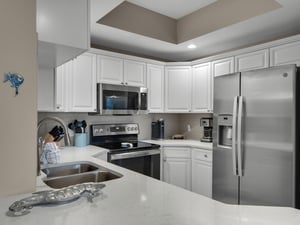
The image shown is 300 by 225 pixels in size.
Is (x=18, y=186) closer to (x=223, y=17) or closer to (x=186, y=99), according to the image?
(x=223, y=17)

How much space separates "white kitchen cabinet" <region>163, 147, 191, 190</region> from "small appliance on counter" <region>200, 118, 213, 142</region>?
1.42 feet

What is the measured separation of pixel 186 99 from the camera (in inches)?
147

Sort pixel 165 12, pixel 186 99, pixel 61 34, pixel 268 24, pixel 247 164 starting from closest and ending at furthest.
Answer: pixel 61 34, pixel 247 164, pixel 268 24, pixel 165 12, pixel 186 99

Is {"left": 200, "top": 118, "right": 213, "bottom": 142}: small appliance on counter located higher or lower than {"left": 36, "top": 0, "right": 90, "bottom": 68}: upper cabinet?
lower

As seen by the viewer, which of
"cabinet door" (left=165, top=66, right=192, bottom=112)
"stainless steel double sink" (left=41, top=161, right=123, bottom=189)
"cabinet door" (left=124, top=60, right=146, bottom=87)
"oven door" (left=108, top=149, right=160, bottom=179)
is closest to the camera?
"stainless steel double sink" (left=41, top=161, right=123, bottom=189)

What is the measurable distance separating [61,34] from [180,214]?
50.5 inches

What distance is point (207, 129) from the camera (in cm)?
356

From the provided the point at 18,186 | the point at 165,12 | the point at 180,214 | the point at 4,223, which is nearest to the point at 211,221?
the point at 180,214

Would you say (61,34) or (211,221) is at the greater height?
(61,34)

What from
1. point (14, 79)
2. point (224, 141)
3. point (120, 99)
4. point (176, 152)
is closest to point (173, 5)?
point (120, 99)

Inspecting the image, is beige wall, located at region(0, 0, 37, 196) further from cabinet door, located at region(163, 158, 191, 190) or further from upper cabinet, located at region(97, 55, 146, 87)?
cabinet door, located at region(163, 158, 191, 190)

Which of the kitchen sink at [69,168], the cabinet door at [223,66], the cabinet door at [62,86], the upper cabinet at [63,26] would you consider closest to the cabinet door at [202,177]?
the cabinet door at [223,66]

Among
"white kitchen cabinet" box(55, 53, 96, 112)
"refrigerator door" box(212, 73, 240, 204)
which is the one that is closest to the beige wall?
"white kitchen cabinet" box(55, 53, 96, 112)

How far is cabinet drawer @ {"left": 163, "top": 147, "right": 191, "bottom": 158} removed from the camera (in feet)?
11.0
